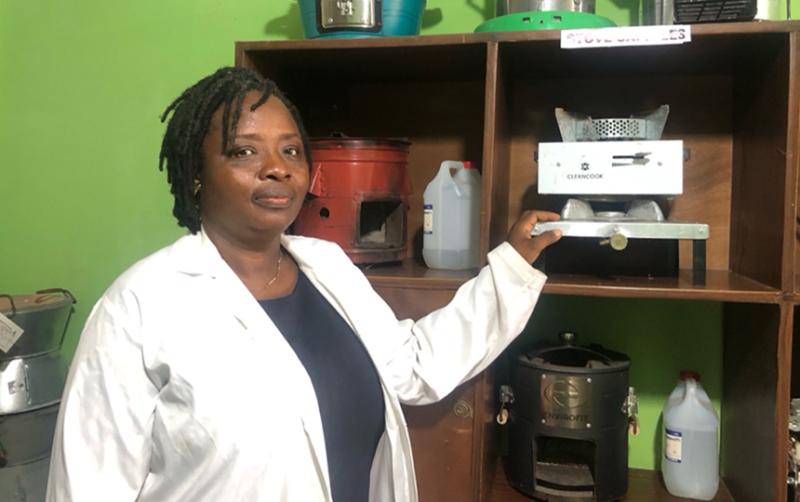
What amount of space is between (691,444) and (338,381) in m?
0.86

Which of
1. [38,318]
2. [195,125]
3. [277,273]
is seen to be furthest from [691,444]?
[38,318]

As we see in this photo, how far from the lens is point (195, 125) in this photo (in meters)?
1.10

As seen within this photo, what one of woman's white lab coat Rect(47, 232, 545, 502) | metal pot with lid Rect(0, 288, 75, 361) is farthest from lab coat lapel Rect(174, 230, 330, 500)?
metal pot with lid Rect(0, 288, 75, 361)

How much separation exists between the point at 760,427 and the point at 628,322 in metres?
0.41

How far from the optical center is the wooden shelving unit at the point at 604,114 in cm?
119

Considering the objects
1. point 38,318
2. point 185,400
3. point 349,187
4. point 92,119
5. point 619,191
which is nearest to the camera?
point 185,400

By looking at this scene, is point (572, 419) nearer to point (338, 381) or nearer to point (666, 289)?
point (666, 289)

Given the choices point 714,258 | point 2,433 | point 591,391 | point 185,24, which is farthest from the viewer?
point 185,24

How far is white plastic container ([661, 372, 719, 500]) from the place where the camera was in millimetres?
1462

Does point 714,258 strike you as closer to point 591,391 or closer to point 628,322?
point 628,322

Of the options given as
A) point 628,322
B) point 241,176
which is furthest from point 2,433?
point 628,322

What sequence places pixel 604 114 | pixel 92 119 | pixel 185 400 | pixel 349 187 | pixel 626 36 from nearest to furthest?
pixel 185 400 < pixel 626 36 < pixel 349 187 < pixel 604 114 < pixel 92 119

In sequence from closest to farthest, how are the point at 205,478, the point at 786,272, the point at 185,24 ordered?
the point at 205,478 < the point at 786,272 < the point at 185,24

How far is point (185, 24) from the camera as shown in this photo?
1842 millimetres
